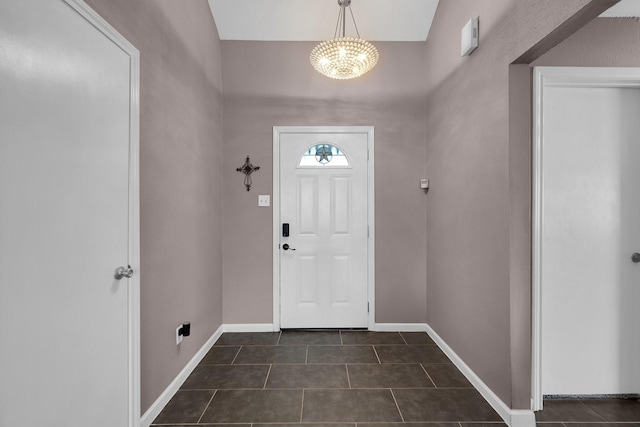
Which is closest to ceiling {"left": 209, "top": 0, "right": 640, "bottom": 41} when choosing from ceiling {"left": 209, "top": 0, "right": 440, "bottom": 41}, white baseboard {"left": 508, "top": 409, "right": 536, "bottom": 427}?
ceiling {"left": 209, "top": 0, "right": 440, "bottom": 41}

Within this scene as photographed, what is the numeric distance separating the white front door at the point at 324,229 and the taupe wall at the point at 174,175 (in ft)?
2.31

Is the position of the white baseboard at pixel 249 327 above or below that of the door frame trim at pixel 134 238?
below

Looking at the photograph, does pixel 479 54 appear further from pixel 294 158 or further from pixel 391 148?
pixel 294 158

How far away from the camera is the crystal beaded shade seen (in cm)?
232

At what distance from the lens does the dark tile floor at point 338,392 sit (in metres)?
1.76

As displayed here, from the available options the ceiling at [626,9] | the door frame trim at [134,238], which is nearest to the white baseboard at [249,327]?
the door frame trim at [134,238]

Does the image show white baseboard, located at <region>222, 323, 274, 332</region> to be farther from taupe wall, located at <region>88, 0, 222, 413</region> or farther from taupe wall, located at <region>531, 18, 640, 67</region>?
taupe wall, located at <region>531, 18, 640, 67</region>

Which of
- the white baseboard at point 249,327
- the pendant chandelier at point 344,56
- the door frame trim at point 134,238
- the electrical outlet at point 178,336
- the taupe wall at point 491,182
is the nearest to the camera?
the door frame trim at point 134,238

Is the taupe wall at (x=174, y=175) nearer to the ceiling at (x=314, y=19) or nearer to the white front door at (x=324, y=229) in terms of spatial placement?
the ceiling at (x=314, y=19)

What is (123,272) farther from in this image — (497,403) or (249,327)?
(497,403)

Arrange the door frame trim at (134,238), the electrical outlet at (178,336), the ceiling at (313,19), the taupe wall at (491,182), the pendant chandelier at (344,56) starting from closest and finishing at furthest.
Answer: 1. the door frame trim at (134,238)
2. the taupe wall at (491,182)
3. the electrical outlet at (178,336)
4. the pendant chandelier at (344,56)
5. the ceiling at (313,19)

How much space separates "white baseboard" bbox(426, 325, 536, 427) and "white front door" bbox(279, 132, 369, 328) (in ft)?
3.28

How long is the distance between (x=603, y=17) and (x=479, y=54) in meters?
0.67

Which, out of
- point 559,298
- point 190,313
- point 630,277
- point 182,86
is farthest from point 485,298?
point 182,86
